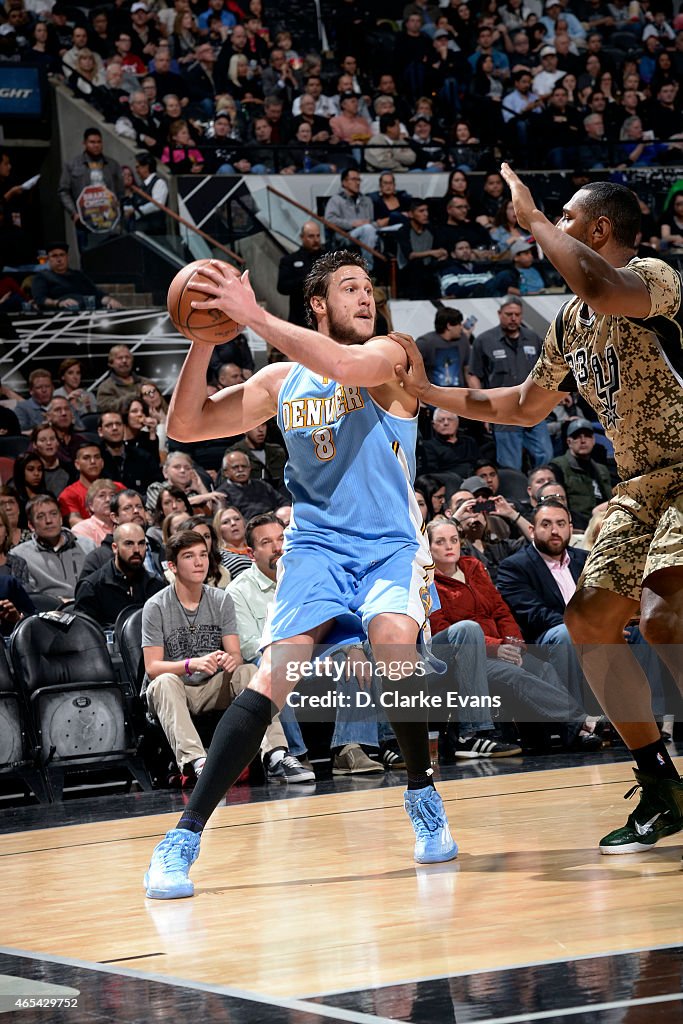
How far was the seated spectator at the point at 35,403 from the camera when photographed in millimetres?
11447

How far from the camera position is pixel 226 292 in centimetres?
411

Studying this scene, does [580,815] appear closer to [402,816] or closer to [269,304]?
[402,816]

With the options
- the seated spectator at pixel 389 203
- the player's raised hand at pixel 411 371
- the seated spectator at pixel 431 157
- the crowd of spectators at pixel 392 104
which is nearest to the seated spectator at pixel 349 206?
the crowd of spectators at pixel 392 104

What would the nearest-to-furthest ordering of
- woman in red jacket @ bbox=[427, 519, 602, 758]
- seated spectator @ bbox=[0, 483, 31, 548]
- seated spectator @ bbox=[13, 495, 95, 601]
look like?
1. woman in red jacket @ bbox=[427, 519, 602, 758]
2. seated spectator @ bbox=[13, 495, 95, 601]
3. seated spectator @ bbox=[0, 483, 31, 548]

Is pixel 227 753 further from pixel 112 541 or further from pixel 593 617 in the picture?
pixel 112 541

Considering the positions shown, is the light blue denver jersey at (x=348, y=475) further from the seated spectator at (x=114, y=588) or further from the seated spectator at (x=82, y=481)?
the seated spectator at (x=82, y=481)

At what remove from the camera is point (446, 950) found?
10.6 ft

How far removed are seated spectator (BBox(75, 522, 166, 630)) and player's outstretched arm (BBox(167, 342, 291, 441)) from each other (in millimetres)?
3679

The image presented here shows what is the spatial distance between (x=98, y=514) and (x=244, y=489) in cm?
113

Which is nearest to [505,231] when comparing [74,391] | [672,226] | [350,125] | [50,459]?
[672,226]

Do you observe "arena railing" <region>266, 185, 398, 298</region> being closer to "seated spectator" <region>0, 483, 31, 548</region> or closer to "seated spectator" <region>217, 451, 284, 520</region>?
"seated spectator" <region>217, 451, 284, 520</region>

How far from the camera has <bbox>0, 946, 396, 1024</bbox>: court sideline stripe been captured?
8.77ft

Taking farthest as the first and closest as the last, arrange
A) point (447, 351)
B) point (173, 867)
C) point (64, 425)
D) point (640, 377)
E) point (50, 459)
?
point (447, 351) < point (64, 425) < point (50, 459) < point (640, 377) < point (173, 867)

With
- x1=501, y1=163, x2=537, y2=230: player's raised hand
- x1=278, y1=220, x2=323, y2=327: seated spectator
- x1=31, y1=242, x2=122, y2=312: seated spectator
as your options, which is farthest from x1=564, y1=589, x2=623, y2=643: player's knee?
x1=31, y1=242, x2=122, y2=312: seated spectator
